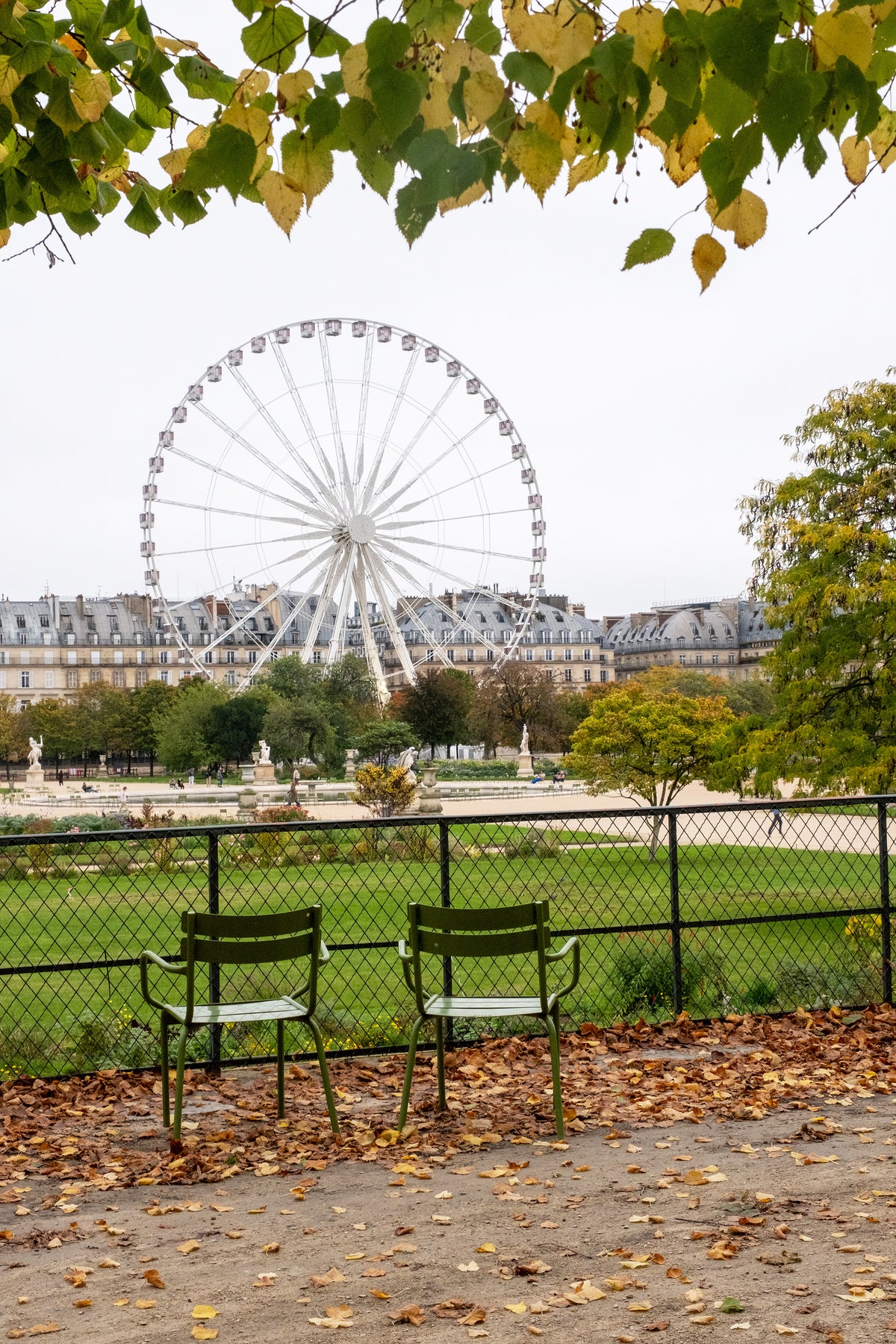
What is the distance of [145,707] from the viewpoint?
77.9 m

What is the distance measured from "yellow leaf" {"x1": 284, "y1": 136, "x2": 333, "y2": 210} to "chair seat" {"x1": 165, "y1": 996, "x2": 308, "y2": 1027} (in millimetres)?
3379

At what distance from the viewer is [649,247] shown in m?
2.70

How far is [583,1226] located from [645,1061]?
7.51 feet

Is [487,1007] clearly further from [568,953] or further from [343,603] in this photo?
[343,603]

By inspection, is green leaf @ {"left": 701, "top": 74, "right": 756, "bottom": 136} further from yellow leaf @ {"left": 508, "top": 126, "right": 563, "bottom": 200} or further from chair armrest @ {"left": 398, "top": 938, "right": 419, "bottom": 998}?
chair armrest @ {"left": 398, "top": 938, "right": 419, "bottom": 998}

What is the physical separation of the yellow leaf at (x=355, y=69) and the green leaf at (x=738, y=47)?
0.71m

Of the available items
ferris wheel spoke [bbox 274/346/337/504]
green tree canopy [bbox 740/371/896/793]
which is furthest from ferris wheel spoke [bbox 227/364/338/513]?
green tree canopy [bbox 740/371/896/793]

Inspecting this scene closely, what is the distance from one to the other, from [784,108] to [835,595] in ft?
50.1

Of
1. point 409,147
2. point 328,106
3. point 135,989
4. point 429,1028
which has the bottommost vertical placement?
point 135,989

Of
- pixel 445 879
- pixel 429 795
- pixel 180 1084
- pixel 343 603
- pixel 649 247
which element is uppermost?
pixel 343 603

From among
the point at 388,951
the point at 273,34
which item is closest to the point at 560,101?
the point at 273,34

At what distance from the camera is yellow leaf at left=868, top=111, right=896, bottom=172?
124 inches

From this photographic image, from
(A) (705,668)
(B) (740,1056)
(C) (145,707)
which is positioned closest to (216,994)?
(B) (740,1056)

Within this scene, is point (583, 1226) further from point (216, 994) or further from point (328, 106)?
point (328, 106)
